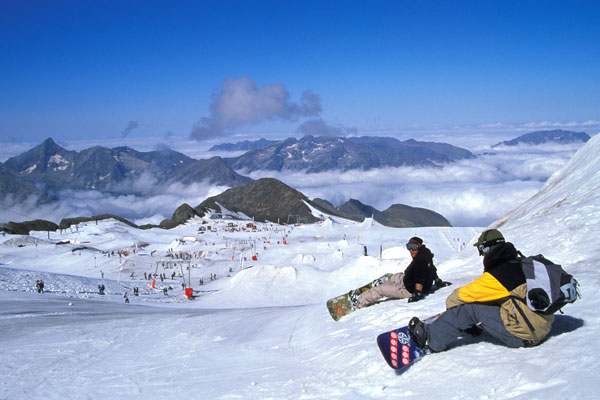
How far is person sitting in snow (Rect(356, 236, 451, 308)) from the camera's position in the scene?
27.8 ft

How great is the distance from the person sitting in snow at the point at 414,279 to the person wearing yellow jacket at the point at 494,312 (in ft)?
9.68

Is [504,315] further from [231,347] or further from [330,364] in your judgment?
[231,347]

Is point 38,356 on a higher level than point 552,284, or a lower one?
lower

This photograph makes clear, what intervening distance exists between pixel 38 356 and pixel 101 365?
4.54 ft

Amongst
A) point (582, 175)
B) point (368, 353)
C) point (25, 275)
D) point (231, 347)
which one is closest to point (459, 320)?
point (368, 353)

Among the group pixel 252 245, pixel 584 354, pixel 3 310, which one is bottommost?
pixel 252 245

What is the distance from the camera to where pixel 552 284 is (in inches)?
190

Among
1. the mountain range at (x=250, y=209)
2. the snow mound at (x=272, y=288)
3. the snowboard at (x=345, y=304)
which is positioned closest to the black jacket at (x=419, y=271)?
the snowboard at (x=345, y=304)

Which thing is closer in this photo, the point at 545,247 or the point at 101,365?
the point at 101,365

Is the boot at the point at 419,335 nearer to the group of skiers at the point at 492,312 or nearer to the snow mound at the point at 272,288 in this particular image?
the group of skiers at the point at 492,312

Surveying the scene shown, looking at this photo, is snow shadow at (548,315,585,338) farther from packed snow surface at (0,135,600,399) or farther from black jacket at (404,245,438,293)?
black jacket at (404,245,438,293)

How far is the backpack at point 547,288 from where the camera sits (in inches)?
187

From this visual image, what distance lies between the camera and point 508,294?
4988 mm

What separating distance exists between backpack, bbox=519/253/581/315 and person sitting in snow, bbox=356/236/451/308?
10.9 ft
